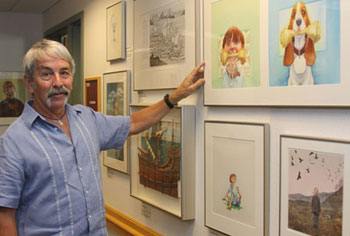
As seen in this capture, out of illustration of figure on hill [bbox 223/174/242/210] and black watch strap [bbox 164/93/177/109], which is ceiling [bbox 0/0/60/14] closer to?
black watch strap [bbox 164/93/177/109]

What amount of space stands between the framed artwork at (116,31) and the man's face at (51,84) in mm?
1122

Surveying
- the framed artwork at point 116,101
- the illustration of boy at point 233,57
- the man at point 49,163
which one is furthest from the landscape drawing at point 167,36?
the man at point 49,163

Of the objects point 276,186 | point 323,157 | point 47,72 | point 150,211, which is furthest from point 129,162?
point 323,157

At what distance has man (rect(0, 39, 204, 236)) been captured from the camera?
1.58 m

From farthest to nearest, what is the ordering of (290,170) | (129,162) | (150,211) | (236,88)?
1. (129,162)
2. (150,211)
3. (236,88)
4. (290,170)

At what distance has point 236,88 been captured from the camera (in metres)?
1.71

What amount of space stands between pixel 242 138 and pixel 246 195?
23cm

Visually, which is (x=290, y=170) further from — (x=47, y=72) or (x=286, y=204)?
(x=47, y=72)

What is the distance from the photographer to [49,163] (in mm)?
1609

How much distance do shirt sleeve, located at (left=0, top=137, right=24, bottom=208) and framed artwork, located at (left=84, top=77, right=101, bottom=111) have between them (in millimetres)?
1716

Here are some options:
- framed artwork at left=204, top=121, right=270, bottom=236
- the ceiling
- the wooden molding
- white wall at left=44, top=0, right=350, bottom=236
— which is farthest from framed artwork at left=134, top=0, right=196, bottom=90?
the ceiling

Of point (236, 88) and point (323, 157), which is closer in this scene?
point (323, 157)

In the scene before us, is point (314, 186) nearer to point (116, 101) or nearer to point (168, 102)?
point (168, 102)

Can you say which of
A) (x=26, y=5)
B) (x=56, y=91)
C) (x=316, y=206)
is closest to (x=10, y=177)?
(x=56, y=91)
